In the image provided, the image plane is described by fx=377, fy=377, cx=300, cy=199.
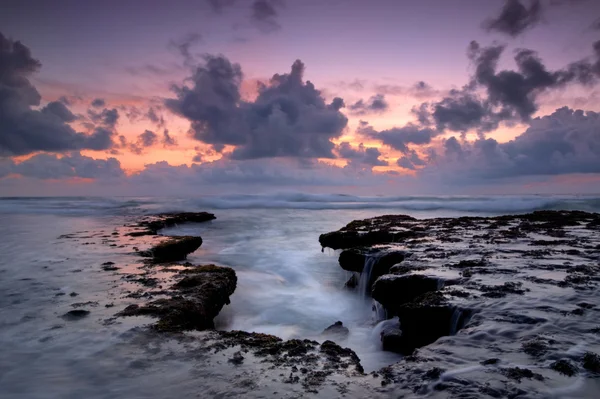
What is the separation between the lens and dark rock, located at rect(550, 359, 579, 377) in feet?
12.4

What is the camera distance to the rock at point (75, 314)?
20.1 feet

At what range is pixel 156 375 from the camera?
427 cm

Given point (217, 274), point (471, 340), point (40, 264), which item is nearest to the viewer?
point (471, 340)

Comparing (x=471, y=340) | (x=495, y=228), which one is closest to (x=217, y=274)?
(x=471, y=340)

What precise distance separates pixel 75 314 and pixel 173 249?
6671mm

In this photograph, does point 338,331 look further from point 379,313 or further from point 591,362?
point 591,362

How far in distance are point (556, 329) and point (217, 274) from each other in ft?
21.4

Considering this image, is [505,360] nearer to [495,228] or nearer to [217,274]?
[217,274]

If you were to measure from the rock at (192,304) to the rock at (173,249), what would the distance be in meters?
3.58

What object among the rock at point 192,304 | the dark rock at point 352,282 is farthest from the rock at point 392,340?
the dark rock at point 352,282

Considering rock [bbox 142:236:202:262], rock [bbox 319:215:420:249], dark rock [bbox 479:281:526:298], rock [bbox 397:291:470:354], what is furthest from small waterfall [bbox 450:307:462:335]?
rock [bbox 142:236:202:262]

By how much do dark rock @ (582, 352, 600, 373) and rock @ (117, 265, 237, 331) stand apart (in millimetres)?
4860

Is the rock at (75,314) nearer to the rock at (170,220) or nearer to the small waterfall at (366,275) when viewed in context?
the small waterfall at (366,275)

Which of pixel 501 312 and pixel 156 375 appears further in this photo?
pixel 501 312
